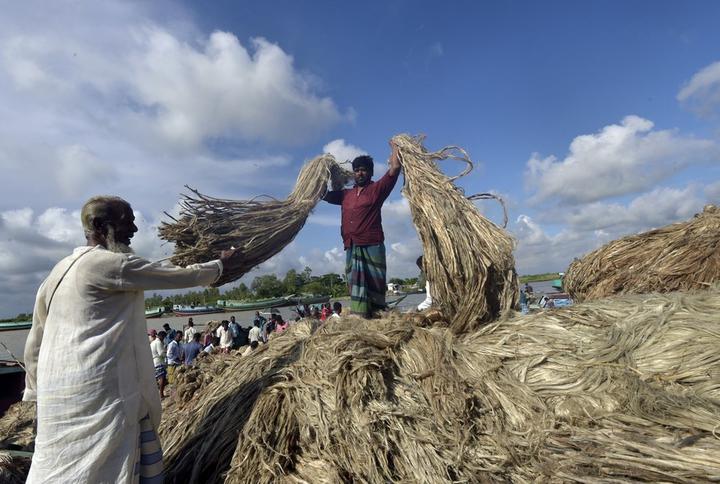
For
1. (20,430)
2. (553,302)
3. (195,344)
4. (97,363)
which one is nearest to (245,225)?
(97,363)

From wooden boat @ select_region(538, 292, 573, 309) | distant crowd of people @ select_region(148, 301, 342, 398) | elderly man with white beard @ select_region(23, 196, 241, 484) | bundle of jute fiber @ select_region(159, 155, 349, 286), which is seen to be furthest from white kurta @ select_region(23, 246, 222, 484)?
distant crowd of people @ select_region(148, 301, 342, 398)

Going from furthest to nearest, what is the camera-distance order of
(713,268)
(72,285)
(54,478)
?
(713,268), (72,285), (54,478)

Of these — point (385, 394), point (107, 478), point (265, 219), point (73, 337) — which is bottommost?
point (107, 478)

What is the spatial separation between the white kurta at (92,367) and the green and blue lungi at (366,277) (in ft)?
7.20

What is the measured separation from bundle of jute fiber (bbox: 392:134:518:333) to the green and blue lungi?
1.01 meters

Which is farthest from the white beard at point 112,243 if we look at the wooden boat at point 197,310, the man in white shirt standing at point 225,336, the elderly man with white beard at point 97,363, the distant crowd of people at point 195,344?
the wooden boat at point 197,310

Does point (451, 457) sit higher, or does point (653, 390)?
point (653, 390)

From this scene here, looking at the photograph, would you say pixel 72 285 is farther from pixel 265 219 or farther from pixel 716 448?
pixel 716 448

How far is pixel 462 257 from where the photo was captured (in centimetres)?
327

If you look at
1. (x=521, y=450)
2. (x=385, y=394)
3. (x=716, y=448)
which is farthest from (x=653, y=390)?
(x=385, y=394)

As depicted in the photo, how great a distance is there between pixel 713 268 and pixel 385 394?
341 centimetres

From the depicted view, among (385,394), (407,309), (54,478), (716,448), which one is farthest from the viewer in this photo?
(407,309)

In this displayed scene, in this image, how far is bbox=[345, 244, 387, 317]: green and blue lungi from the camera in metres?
4.43

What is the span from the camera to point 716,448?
6.39ft
